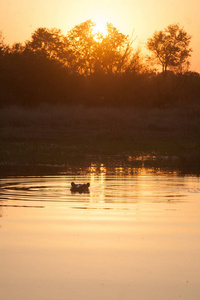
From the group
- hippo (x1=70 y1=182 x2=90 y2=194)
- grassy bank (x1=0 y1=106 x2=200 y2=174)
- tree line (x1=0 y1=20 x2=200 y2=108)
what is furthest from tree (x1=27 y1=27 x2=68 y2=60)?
hippo (x1=70 y1=182 x2=90 y2=194)

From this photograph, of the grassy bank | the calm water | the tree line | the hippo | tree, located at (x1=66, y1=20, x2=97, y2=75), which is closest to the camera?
the calm water

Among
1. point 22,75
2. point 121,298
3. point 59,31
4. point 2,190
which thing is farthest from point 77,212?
point 59,31

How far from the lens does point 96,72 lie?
71.8 m

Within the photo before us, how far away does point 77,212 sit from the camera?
1471 centimetres

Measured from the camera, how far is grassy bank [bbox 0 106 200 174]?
105ft

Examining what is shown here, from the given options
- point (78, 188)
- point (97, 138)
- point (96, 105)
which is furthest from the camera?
point (96, 105)

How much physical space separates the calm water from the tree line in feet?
151

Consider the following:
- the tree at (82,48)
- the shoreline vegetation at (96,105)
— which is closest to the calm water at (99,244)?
the shoreline vegetation at (96,105)

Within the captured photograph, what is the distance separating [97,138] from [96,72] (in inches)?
1062

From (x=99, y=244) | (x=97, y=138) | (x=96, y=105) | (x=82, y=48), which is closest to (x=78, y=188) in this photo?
(x=99, y=244)

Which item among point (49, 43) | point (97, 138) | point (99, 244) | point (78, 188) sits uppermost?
point (49, 43)

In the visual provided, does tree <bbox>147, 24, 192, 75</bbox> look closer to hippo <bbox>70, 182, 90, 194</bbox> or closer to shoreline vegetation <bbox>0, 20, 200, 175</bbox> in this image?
shoreline vegetation <bbox>0, 20, 200, 175</bbox>

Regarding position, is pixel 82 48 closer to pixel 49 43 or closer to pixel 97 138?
pixel 49 43

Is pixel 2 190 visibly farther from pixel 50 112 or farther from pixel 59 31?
pixel 59 31
